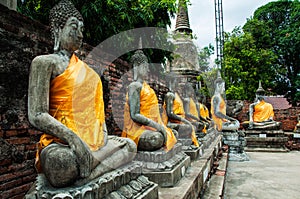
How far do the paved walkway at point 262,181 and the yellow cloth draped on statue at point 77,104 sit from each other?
10.2 ft

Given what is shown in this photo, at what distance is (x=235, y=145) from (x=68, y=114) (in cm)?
736

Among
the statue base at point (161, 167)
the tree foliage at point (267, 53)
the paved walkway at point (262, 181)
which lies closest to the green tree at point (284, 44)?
the tree foliage at point (267, 53)

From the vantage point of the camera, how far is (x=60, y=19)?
191 centimetres

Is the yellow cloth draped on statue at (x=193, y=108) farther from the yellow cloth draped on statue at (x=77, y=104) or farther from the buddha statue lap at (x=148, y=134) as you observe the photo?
the yellow cloth draped on statue at (x=77, y=104)

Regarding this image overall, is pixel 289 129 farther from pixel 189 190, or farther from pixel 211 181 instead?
pixel 189 190

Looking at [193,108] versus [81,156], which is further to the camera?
[193,108]

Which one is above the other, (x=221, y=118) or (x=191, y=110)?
(x=191, y=110)

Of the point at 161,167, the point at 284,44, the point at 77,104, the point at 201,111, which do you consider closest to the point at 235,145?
the point at 201,111

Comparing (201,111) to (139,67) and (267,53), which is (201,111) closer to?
(139,67)

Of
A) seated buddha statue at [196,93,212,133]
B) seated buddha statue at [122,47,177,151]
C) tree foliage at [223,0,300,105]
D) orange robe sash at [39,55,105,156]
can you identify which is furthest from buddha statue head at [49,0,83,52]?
tree foliage at [223,0,300,105]

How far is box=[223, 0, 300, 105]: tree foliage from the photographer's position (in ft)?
49.6

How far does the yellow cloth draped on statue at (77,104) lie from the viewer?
5.91 feet

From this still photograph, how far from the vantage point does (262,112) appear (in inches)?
440

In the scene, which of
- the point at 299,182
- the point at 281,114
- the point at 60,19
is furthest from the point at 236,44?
the point at 60,19
